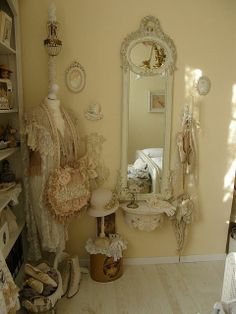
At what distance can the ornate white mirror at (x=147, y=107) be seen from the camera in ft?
7.02

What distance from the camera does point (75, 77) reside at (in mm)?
2123

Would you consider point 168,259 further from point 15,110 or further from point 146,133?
point 15,110

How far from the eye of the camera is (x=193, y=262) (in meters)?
2.56

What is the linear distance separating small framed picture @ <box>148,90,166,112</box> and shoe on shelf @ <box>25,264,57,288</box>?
1462 millimetres

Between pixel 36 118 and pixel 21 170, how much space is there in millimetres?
473

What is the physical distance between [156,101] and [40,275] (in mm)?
1566

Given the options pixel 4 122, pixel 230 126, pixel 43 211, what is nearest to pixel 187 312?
pixel 43 211

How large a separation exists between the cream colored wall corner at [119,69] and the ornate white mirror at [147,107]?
0.22ft

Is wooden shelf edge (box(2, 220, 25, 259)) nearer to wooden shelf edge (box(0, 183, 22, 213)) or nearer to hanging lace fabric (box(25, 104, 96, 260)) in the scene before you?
hanging lace fabric (box(25, 104, 96, 260))

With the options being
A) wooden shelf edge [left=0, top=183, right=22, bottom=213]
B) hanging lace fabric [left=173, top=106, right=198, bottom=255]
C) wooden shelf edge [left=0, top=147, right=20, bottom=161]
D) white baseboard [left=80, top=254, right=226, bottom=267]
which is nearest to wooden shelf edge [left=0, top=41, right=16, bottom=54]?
wooden shelf edge [left=0, top=147, right=20, bottom=161]

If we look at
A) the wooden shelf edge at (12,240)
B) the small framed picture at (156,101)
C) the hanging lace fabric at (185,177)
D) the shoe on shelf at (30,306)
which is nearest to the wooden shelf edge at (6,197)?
the wooden shelf edge at (12,240)

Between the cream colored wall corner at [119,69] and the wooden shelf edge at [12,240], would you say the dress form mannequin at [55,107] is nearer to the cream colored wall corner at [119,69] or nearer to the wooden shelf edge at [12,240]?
the cream colored wall corner at [119,69]

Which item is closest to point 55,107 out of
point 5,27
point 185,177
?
point 5,27

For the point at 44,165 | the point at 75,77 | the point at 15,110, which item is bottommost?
the point at 44,165
